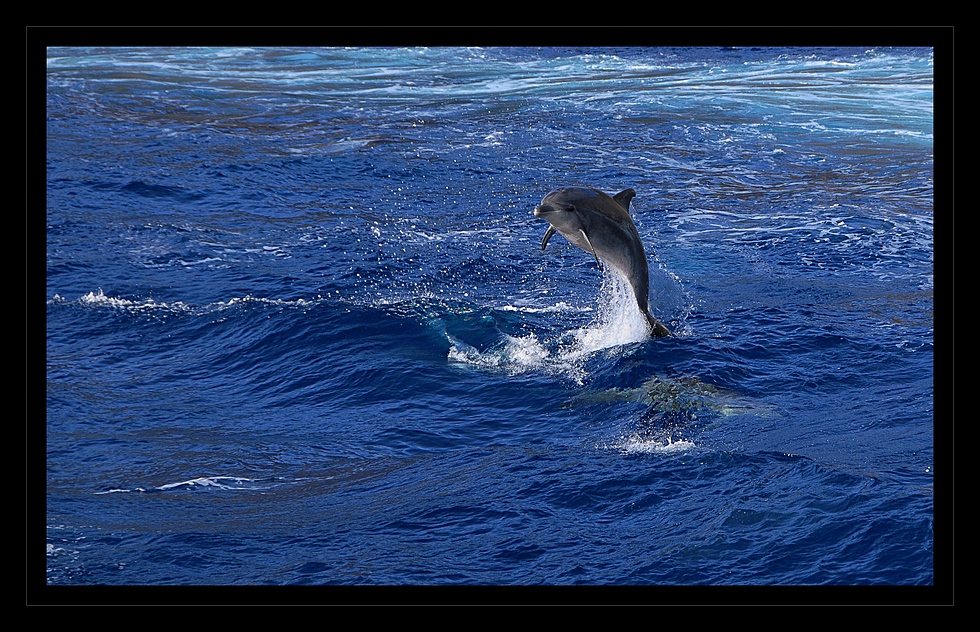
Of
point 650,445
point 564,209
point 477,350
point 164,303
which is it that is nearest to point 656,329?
point 564,209

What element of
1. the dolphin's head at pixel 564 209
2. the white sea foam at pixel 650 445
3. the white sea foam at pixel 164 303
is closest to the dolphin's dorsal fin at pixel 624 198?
the dolphin's head at pixel 564 209

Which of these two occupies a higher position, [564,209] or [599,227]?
[564,209]

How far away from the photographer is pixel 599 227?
11.8 meters

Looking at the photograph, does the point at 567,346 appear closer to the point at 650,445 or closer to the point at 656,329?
the point at 656,329

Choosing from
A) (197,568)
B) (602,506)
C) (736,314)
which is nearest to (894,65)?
(736,314)

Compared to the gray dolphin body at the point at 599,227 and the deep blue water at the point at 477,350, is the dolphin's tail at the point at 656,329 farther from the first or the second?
the gray dolphin body at the point at 599,227

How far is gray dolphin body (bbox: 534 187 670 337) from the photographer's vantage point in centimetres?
1173

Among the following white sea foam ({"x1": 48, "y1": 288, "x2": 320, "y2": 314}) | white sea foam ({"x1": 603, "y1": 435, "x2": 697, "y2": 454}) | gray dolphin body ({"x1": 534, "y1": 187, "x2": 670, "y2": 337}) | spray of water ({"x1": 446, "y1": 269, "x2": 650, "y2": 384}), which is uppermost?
gray dolphin body ({"x1": 534, "y1": 187, "x2": 670, "y2": 337})

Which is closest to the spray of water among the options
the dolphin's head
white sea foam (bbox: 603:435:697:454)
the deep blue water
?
the deep blue water

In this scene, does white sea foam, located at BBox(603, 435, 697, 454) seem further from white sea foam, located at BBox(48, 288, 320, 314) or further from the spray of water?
white sea foam, located at BBox(48, 288, 320, 314)

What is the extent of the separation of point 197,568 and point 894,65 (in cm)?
→ 3062

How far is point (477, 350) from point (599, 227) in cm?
219

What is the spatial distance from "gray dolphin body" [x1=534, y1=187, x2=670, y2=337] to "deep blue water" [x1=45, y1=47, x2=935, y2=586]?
0.95 m

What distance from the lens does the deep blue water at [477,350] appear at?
866 centimetres
